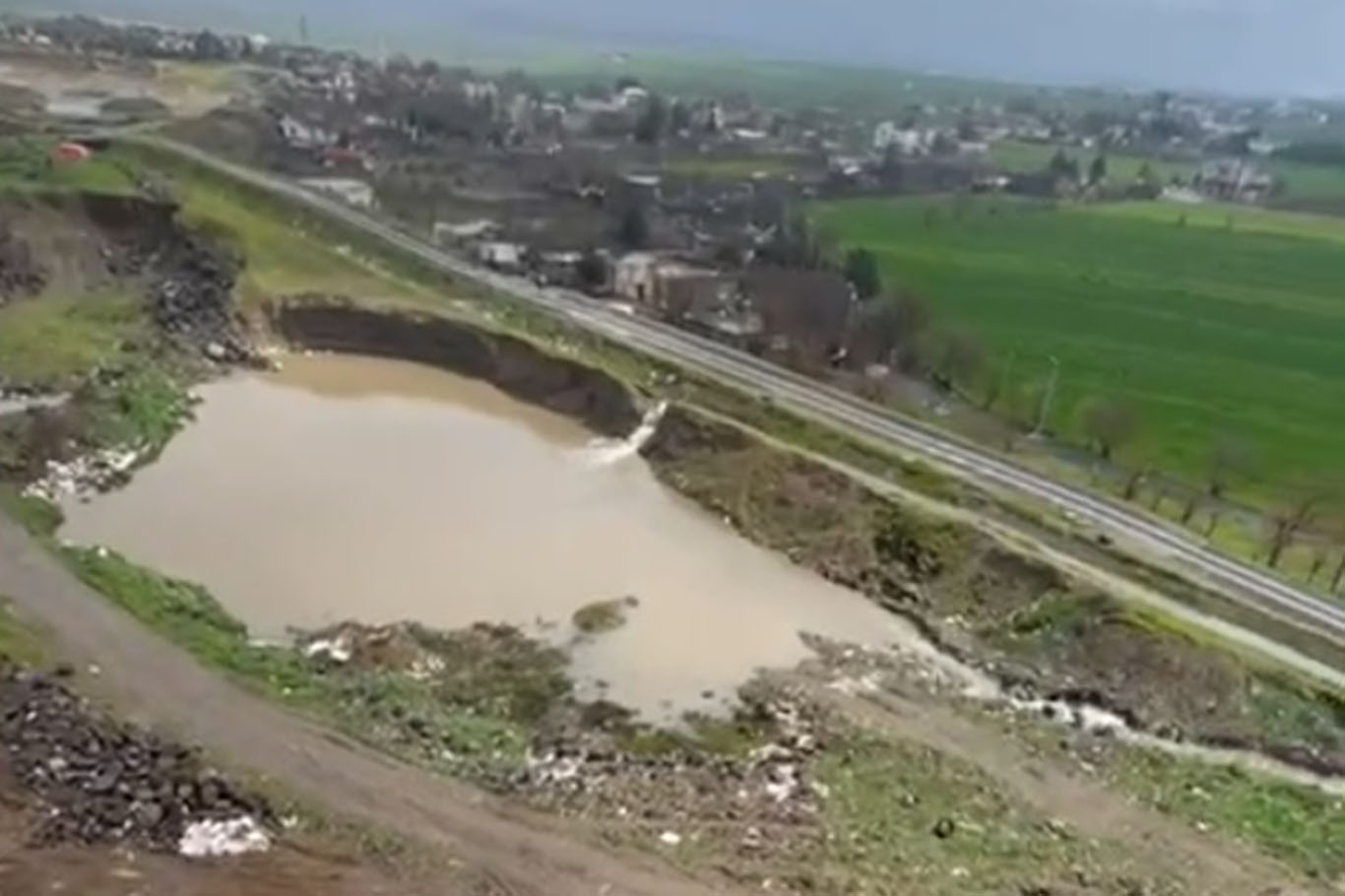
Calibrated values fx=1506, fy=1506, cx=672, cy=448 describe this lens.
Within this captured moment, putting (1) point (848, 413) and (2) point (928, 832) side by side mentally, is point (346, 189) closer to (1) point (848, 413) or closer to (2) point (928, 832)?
(1) point (848, 413)

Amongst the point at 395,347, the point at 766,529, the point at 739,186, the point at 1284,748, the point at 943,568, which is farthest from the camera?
the point at 739,186

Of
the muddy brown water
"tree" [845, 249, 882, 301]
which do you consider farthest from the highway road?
"tree" [845, 249, 882, 301]

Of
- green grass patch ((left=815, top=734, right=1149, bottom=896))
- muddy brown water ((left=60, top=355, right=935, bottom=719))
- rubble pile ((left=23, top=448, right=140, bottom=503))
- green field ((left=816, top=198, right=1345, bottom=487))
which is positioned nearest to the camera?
green grass patch ((left=815, top=734, right=1149, bottom=896))

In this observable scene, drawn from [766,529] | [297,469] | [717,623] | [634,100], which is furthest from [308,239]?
[634,100]

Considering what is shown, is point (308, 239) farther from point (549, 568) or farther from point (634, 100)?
point (634, 100)

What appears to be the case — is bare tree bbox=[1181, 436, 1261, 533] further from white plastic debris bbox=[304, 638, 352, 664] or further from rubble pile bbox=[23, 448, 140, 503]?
rubble pile bbox=[23, 448, 140, 503]

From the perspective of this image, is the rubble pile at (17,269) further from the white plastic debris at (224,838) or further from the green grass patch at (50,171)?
the white plastic debris at (224,838)
